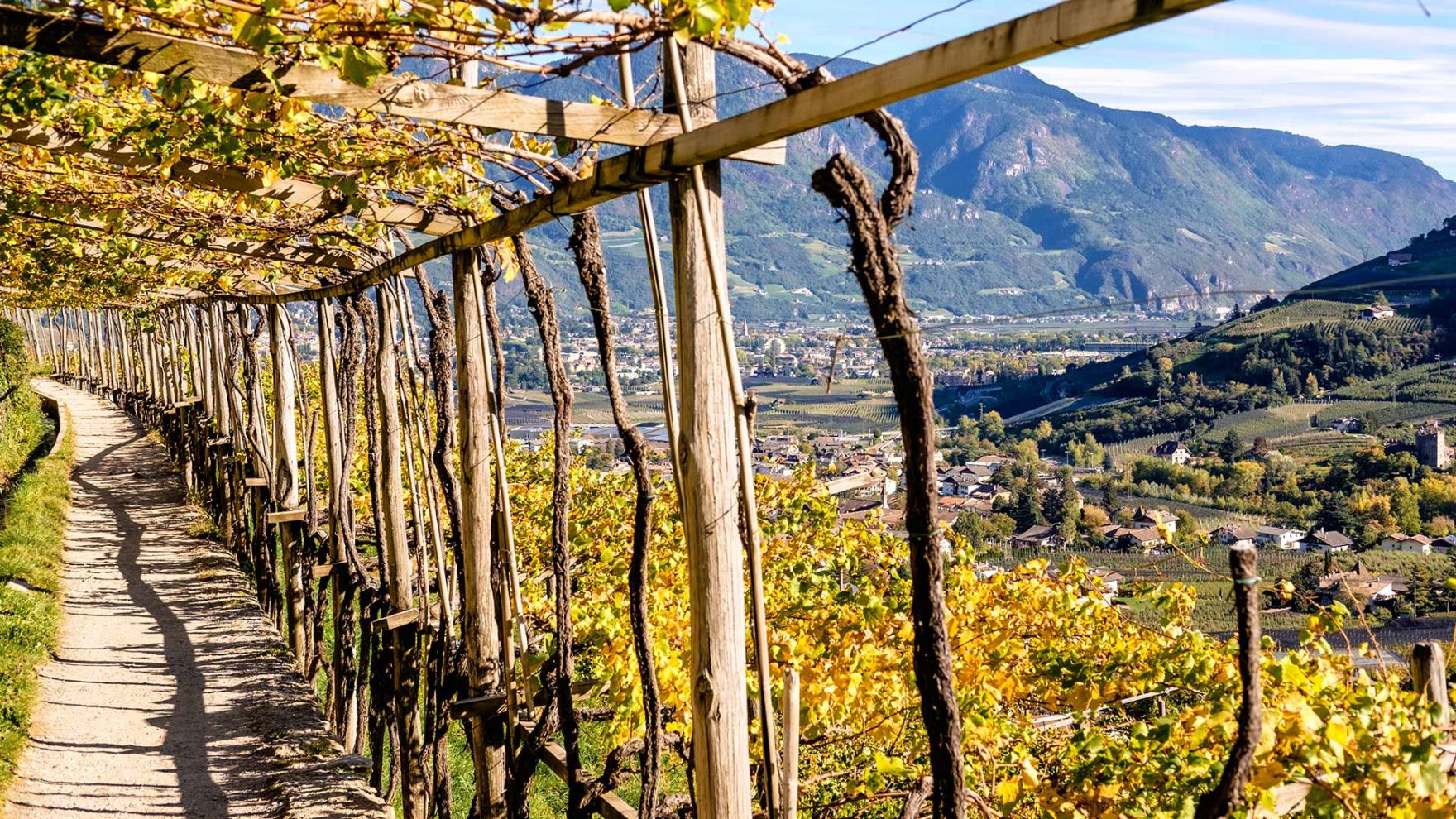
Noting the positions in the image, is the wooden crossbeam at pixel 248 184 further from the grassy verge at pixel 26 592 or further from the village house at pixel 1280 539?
the village house at pixel 1280 539

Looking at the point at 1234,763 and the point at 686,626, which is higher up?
the point at 1234,763

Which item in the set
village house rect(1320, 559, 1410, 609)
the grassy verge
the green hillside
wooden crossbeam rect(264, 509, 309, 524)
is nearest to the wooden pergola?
wooden crossbeam rect(264, 509, 309, 524)

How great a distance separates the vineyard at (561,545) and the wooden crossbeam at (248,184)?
21mm

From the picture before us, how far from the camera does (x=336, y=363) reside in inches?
364

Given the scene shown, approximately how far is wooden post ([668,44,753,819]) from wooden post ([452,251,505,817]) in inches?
92.1

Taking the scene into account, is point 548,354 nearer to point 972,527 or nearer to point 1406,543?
point 972,527

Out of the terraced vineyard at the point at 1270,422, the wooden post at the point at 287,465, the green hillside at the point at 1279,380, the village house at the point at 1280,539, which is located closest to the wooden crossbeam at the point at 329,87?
the wooden post at the point at 287,465

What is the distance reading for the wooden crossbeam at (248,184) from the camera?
519cm

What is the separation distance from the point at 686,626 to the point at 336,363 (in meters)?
5.08

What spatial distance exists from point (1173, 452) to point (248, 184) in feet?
185

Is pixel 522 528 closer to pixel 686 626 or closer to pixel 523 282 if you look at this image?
pixel 686 626

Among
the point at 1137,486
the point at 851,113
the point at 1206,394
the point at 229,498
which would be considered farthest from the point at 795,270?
the point at 851,113

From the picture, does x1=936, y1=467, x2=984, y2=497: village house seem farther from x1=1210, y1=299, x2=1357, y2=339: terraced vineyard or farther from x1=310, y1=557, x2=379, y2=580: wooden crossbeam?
x1=1210, y1=299, x2=1357, y2=339: terraced vineyard

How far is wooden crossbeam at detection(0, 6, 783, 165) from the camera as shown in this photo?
2.71 m
